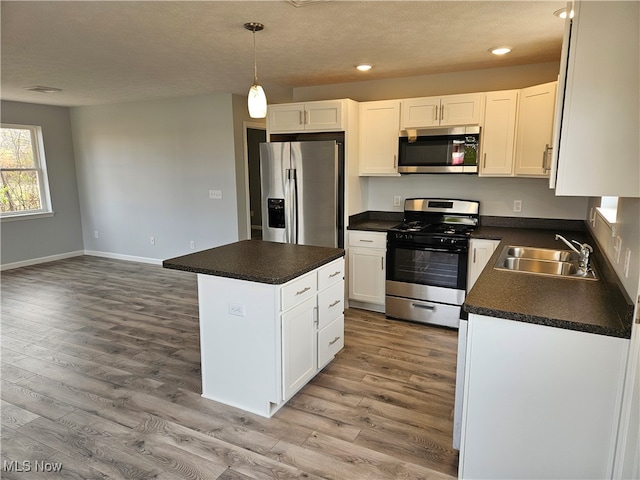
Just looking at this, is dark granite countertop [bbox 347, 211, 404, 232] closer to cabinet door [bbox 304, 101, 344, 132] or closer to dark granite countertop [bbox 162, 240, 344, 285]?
cabinet door [bbox 304, 101, 344, 132]

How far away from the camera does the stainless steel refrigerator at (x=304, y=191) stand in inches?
157

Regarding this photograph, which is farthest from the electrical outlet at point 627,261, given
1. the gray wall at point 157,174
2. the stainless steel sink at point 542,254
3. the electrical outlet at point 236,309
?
the gray wall at point 157,174

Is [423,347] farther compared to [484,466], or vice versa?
[423,347]

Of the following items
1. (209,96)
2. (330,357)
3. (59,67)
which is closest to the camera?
(330,357)

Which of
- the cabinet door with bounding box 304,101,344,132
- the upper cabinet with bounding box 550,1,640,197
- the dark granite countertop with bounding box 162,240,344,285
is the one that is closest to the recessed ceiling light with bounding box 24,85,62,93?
the cabinet door with bounding box 304,101,344,132

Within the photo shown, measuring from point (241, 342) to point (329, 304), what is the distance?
2.35 feet

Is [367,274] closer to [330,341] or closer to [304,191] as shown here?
[304,191]

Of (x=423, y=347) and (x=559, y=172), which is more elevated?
(x=559, y=172)

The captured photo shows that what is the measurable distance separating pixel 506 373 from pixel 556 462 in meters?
0.41

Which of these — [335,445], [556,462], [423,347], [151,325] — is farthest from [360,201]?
[556,462]

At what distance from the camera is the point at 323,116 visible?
4.04 m

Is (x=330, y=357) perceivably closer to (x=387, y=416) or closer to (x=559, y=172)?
(x=387, y=416)

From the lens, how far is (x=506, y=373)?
1.72 meters

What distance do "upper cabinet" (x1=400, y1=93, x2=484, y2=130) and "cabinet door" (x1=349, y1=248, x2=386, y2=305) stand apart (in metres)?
1.27
